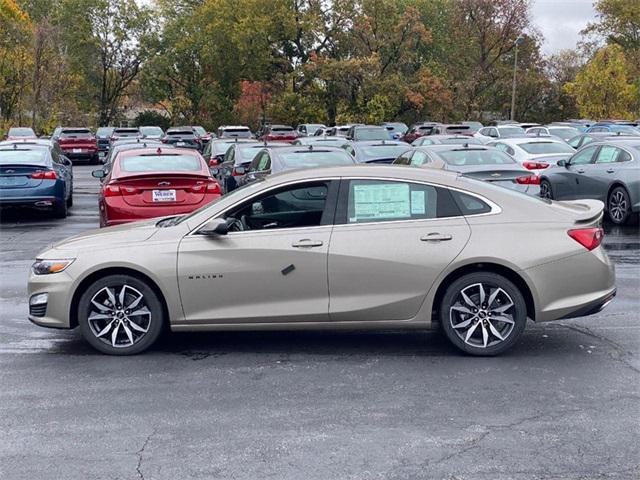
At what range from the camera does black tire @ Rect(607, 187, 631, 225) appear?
15684 millimetres

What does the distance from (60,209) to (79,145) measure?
79.4 feet

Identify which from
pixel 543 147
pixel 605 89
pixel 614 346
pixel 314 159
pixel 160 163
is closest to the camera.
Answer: pixel 614 346

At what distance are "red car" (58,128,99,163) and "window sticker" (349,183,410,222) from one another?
35345mm

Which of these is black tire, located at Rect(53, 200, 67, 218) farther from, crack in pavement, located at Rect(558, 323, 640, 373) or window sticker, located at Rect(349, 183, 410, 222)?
crack in pavement, located at Rect(558, 323, 640, 373)

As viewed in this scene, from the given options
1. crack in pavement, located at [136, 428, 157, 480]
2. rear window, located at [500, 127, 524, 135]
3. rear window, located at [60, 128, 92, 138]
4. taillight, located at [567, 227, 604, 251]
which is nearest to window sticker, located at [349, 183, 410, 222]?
taillight, located at [567, 227, 604, 251]

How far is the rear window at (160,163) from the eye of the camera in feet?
43.2

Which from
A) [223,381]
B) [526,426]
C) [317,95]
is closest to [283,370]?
[223,381]

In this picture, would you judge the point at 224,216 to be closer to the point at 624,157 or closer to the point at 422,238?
the point at 422,238

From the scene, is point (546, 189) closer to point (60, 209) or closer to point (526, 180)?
point (526, 180)

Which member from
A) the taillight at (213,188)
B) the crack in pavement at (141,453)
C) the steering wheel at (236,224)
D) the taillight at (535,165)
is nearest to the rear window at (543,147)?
Answer: the taillight at (535,165)

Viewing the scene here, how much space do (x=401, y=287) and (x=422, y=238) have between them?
41 cm

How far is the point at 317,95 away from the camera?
56.8 m

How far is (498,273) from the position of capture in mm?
7273

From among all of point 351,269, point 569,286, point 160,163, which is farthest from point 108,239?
point 160,163
